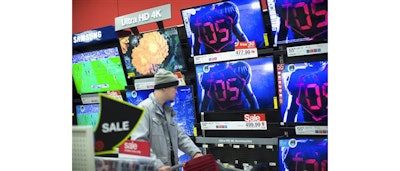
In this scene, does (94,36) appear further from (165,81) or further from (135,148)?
(135,148)

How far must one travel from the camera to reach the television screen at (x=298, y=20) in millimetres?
2318

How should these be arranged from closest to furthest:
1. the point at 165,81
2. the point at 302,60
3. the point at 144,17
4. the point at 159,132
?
the point at 159,132 < the point at 165,81 < the point at 144,17 < the point at 302,60

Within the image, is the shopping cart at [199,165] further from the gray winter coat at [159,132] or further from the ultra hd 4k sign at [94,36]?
the ultra hd 4k sign at [94,36]

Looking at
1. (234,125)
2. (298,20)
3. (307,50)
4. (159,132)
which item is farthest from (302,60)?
(159,132)

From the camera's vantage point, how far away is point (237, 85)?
8.96ft

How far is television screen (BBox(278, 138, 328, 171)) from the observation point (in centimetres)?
237

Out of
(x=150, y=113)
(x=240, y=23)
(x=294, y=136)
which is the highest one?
(x=240, y=23)

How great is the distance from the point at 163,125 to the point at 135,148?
0.58m

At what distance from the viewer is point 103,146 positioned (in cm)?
132

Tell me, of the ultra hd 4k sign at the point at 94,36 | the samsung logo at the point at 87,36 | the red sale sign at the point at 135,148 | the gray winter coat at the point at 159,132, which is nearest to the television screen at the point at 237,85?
the gray winter coat at the point at 159,132
